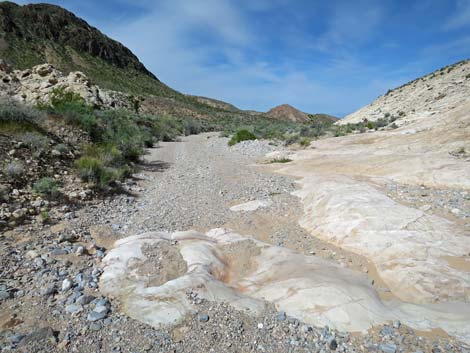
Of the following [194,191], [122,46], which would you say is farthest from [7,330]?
[122,46]

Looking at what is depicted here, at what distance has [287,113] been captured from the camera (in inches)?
3816

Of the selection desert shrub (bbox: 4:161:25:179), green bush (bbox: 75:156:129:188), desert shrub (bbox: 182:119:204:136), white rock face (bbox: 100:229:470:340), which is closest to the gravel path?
white rock face (bbox: 100:229:470:340)

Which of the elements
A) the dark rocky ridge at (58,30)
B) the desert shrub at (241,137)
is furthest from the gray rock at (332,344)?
the dark rocky ridge at (58,30)

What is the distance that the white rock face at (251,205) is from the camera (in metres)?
7.09

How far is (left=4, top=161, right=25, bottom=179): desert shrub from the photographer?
6.47 metres

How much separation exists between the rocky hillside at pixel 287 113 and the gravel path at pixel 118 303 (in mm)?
90027

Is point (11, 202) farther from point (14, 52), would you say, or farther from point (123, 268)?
A: point (14, 52)

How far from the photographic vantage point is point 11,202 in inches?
228

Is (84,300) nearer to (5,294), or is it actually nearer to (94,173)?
(5,294)

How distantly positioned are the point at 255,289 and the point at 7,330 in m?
2.70

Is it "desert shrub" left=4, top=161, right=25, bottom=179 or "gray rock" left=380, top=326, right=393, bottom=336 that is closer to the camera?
"gray rock" left=380, top=326, right=393, bottom=336

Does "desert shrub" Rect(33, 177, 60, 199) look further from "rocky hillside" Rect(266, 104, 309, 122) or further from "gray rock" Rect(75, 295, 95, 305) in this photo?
"rocky hillside" Rect(266, 104, 309, 122)

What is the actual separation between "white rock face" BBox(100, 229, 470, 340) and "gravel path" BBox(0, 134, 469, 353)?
0.14 m

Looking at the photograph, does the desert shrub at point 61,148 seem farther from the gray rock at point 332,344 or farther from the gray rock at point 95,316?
the gray rock at point 332,344
